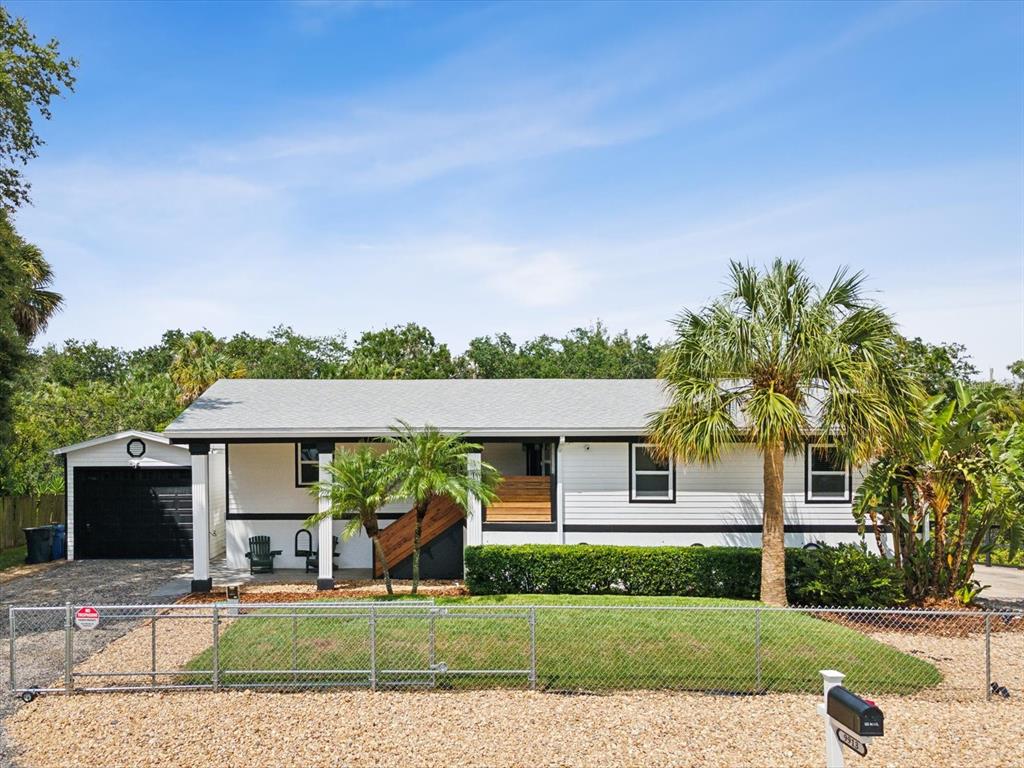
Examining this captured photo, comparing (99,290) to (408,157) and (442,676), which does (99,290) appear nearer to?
(408,157)

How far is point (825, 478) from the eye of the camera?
571 inches

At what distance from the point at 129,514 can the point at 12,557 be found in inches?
133

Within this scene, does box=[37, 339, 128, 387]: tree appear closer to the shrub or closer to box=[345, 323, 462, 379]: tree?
box=[345, 323, 462, 379]: tree

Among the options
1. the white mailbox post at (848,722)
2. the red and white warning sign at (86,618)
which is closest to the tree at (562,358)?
the red and white warning sign at (86,618)

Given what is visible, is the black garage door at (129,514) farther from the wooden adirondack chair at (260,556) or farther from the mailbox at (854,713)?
the mailbox at (854,713)

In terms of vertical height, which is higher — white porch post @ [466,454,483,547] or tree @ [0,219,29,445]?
tree @ [0,219,29,445]

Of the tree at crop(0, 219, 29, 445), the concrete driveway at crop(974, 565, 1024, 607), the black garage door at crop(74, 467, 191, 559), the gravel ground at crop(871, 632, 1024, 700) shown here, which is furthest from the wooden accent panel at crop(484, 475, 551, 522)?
the tree at crop(0, 219, 29, 445)

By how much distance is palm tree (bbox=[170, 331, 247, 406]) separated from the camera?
29703 millimetres

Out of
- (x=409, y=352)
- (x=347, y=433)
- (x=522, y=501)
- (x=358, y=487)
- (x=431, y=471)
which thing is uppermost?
(x=409, y=352)

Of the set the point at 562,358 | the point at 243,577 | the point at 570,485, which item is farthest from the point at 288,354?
the point at 570,485

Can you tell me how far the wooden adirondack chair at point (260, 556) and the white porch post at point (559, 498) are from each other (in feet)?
21.6

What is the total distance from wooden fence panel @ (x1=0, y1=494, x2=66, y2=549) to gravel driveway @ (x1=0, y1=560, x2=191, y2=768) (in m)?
3.74

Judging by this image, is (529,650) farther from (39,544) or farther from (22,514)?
(22,514)

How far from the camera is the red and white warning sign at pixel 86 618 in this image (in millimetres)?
7852
